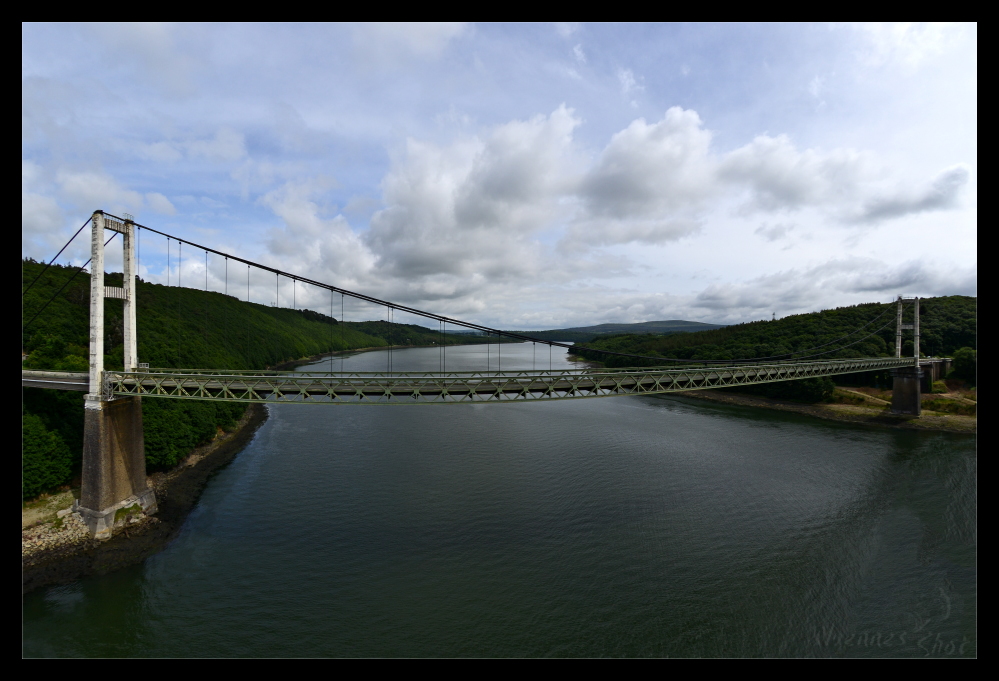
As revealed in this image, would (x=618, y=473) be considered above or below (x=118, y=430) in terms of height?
below

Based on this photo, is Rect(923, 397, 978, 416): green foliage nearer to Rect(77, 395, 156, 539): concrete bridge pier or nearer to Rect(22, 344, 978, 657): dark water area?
Rect(22, 344, 978, 657): dark water area

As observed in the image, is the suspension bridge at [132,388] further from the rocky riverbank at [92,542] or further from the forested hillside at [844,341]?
the forested hillside at [844,341]

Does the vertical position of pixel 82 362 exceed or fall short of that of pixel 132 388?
it exceeds it

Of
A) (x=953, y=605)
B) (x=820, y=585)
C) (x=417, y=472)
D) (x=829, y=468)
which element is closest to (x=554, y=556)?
(x=820, y=585)

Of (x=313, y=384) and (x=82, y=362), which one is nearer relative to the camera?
(x=313, y=384)

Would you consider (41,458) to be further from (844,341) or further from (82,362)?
(844,341)

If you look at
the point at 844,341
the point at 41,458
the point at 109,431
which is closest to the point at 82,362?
the point at 41,458
